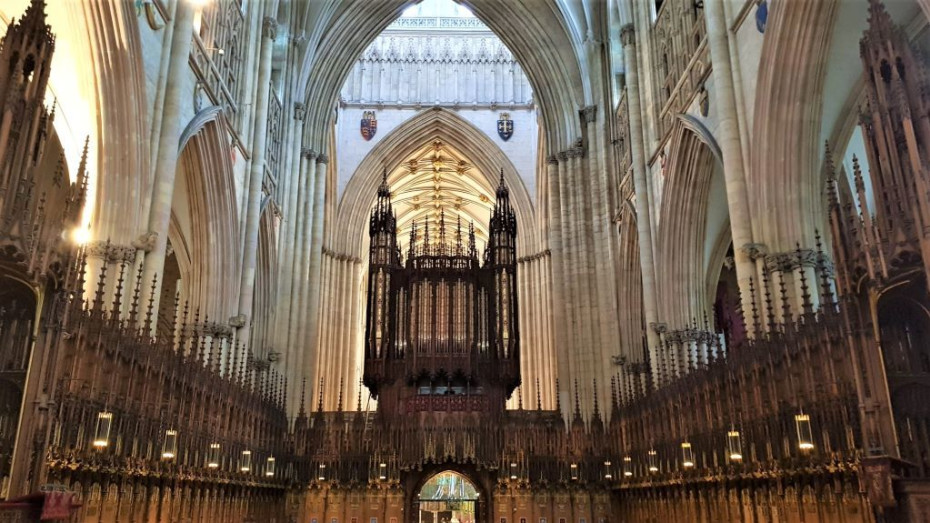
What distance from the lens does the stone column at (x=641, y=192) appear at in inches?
675

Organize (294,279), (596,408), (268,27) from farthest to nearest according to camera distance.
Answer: (294,279)
(268,27)
(596,408)

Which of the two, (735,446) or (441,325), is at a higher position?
(441,325)

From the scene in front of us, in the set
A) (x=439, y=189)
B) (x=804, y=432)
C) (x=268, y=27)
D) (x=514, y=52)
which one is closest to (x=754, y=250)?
(x=804, y=432)

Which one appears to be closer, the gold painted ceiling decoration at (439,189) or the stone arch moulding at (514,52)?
the stone arch moulding at (514,52)

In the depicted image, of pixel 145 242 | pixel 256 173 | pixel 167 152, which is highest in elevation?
pixel 256 173

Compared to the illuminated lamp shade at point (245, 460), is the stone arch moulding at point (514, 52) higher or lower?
higher

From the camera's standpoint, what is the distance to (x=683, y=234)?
658 inches

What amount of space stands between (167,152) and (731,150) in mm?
9779

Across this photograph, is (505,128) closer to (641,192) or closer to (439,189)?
(439,189)

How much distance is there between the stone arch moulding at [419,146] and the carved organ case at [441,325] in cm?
680

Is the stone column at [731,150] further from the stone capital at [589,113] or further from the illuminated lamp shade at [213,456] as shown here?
the stone capital at [589,113]

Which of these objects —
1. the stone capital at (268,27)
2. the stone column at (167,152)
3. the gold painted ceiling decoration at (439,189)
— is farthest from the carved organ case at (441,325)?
the stone column at (167,152)

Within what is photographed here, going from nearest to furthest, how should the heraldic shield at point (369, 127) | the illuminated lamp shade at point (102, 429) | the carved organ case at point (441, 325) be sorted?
the illuminated lamp shade at point (102, 429), the carved organ case at point (441, 325), the heraldic shield at point (369, 127)

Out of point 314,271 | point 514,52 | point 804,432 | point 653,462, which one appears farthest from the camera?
point 514,52
